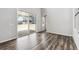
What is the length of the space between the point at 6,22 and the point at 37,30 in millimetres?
4207

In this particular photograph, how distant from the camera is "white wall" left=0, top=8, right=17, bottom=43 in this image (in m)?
3.87

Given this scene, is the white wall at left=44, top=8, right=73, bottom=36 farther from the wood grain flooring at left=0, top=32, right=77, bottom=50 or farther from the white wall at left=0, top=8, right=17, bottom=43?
the white wall at left=0, top=8, right=17, bottom=43

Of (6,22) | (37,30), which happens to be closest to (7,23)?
(6,22)

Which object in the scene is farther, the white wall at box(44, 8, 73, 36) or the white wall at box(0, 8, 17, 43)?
the white wall at box(44, 8, 73, 36)

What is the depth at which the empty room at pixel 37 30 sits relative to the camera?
10.5ft

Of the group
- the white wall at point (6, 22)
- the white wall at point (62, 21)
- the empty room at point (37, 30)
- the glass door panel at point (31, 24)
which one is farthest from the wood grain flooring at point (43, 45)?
the glass door panel at point (31, 24)

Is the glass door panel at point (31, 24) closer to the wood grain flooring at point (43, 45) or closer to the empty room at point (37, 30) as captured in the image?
the empty room at point (37, 30)

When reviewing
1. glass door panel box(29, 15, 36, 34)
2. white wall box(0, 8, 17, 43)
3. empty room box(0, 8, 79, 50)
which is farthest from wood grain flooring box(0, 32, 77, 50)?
glass door panel box(29, 15, 36, 34)

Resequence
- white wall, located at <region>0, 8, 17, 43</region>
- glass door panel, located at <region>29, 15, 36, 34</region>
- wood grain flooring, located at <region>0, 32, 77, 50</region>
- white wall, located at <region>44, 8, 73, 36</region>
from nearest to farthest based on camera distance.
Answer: wood grain flooring, located at <region>0, 32, 77, 50</region>, white wall, located at <region>0, 8, 17, 43</region>, white wall, located at <region>44, 8, 73, 36</region>, glass door panel, located at <region>29, 15, 36, 34</region>

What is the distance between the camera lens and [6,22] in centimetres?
418

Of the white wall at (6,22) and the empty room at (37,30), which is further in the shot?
the white wall at (6,22)
